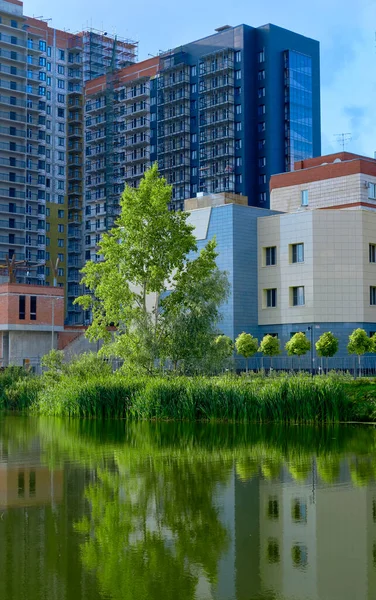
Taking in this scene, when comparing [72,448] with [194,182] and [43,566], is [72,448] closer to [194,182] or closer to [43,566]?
[43,566]

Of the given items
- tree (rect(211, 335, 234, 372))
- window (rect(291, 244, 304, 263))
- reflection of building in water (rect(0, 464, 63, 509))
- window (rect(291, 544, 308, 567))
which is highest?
window (rect(291, 244, 304, 263))

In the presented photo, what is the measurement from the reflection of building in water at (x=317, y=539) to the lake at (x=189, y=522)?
0.07 feet

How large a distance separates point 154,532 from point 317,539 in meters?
2.19

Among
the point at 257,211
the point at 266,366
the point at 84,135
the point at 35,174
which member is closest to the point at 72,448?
the point at 266,366

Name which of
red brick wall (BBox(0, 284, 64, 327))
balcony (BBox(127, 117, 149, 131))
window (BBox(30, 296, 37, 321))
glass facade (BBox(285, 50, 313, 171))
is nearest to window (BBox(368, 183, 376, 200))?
red brick wall (BBox(0, 284, 64, 327))

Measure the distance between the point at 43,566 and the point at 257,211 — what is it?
189 ft

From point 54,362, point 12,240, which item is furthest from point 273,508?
point 12,240

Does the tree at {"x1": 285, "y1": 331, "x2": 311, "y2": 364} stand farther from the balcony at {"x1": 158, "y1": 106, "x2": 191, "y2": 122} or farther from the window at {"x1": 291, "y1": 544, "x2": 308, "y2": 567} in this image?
the balcony at {"x1": 158, "y1": 106, "x2": 191, "y2": 122}

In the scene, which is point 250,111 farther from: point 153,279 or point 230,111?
point 153,279

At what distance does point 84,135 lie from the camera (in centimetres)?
12444

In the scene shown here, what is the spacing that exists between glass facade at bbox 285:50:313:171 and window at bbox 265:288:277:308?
40.1 m

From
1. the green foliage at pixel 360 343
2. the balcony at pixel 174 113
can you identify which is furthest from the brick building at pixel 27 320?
the balcony at pixel 174 113

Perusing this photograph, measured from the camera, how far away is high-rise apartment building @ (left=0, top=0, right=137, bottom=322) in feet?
371

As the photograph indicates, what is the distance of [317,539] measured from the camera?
10938 millimetres
